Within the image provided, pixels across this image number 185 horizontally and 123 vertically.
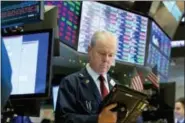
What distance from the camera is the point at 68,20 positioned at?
471 cm

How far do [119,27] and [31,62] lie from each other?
2638 millimetres

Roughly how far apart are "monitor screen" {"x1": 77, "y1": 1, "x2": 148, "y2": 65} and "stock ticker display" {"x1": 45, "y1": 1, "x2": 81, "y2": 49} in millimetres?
69

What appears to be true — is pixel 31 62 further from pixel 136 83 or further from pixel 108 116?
pixel 136 83

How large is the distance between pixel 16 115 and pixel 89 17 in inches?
89.2

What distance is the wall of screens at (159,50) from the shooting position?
5830 millimetres

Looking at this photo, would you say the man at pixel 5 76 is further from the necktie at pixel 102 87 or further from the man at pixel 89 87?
the necktie at pixel 102 87

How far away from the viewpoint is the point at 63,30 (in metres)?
4.60

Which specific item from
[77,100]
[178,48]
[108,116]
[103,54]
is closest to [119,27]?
[103,54]

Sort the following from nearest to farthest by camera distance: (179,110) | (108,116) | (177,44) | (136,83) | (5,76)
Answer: (5,76) < (108,116) < (136,83) < (179,110) < (177,44)

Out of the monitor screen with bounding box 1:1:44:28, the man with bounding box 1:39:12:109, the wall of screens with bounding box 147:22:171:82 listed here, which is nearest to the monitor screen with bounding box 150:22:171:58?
the wall of screens with bounding box 147:22:171:82

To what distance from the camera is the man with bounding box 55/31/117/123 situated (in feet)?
8.70

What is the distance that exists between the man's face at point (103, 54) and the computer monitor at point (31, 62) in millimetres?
294

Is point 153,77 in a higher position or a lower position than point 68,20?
lower

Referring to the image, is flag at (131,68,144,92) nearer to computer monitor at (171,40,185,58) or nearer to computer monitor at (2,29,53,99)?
computer monitor at (2,29,53,99)
